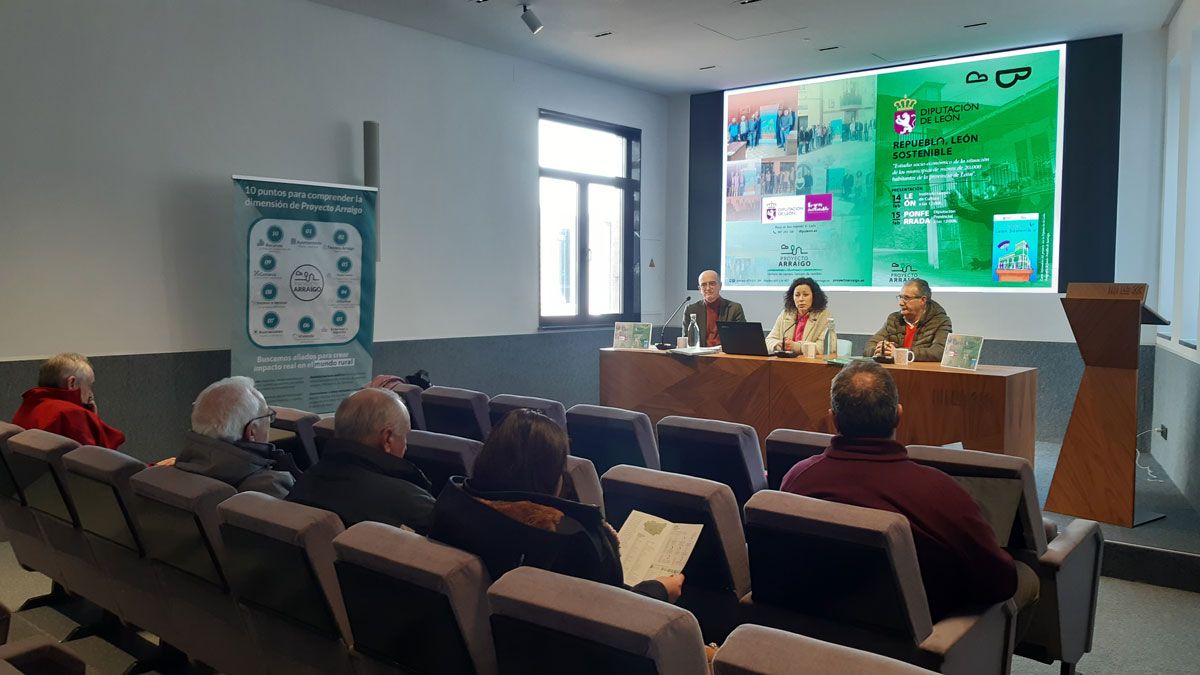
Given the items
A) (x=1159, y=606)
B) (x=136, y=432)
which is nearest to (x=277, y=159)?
(x=136, y=432)

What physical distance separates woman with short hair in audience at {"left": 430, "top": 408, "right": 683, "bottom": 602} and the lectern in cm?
340

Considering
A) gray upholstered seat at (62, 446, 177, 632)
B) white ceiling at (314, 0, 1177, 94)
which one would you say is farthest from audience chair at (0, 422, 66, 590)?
white ceiling at (314, 0, 1177, 94)

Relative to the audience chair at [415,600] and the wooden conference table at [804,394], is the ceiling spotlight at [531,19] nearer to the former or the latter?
the wooden conference table at [804,394]

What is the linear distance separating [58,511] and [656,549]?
7.29ft

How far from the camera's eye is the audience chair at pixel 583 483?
2.28 metres

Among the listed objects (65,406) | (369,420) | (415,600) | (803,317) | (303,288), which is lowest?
(415,600)

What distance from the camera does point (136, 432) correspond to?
506 cm

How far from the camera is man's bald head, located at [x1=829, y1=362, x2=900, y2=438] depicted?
85.7 inches

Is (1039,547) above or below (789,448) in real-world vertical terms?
below

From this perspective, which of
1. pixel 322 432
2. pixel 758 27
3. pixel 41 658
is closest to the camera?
pixel 41 658

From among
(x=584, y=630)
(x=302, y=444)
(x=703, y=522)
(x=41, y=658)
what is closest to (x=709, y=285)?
(x=302, y=444)

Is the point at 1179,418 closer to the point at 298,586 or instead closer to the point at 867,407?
the point at 867,407

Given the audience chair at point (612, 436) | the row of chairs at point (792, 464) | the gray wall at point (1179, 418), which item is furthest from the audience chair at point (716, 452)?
the gray wall at point (1179, 418)

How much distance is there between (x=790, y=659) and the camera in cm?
119
